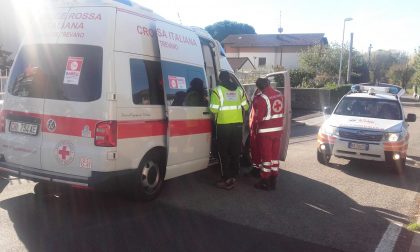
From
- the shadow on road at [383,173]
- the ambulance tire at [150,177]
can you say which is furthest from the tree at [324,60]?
the ambulance tire at [150,177]

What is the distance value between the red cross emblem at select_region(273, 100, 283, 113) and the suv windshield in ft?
11.4

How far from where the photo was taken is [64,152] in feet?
16.7

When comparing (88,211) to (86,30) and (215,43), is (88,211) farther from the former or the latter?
(215,43)

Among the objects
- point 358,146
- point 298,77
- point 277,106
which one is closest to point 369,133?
point 358,146

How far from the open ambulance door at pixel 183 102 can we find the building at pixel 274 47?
59032 millimetres

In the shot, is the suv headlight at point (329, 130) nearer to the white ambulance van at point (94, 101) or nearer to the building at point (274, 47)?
the white ambulance van at point (94, 101)

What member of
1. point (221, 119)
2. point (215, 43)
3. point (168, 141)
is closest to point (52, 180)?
point (168, 141)

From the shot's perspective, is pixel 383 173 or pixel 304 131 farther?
pixel 304 131

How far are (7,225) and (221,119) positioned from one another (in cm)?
334

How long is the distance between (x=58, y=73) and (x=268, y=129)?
343 centimetres

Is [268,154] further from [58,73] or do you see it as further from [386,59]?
[386,59]

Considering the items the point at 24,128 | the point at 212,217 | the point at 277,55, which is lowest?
the point at 212,217

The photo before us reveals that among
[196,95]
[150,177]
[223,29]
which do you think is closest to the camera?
[150,177]

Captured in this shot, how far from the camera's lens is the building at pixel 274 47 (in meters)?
66.4
